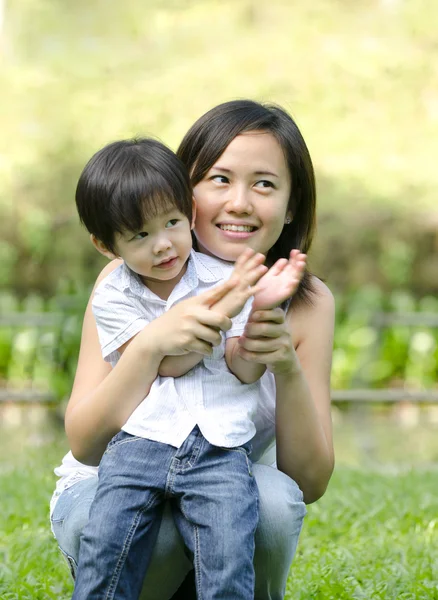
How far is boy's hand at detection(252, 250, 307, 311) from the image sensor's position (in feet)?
6.75

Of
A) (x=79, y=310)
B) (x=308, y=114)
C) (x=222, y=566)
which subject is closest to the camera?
(x=222, y=566)

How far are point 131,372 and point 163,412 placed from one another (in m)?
0.12

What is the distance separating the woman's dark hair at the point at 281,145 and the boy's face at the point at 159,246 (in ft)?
1.09

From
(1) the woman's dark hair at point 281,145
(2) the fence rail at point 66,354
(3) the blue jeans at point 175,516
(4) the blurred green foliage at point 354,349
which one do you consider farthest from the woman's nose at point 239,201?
(4) the blurred green foliage at point 354,349

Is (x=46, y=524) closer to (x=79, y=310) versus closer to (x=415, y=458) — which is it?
(x=79, y=310)

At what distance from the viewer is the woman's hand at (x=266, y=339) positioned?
2105 millimetres

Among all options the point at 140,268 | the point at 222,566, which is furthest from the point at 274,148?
the point at 222,566

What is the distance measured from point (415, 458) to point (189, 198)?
231 inches

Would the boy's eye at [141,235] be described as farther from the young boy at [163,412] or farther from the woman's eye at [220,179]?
the woman's eye at [220,179]

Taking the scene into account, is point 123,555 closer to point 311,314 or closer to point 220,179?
point 311,314

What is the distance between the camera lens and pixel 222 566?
6.64 ft

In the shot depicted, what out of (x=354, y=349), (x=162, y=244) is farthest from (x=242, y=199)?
(x=354, y=349)

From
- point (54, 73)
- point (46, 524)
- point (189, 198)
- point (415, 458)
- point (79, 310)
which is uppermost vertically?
point (189, 198)

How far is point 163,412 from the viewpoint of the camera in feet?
7.19
